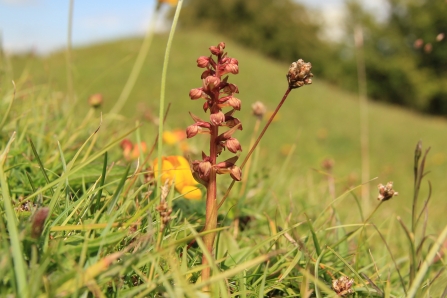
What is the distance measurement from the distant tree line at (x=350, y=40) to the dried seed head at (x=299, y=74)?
73.0 ft

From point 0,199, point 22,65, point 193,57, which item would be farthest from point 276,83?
point 0,199

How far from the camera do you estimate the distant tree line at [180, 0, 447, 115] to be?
21.7 m

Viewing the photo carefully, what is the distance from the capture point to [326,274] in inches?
30.1

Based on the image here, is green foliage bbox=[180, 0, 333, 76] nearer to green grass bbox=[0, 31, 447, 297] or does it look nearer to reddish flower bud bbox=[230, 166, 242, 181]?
green grass bbox=[0, 31, 447, 297]

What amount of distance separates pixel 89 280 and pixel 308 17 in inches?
1018

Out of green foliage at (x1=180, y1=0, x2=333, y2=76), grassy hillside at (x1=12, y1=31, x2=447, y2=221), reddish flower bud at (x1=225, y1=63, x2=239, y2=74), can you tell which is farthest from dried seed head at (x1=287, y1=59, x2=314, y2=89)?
green foliage at (x1=180, y1=0, x2=333, y2=76)

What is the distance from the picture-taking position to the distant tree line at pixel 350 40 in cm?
2170

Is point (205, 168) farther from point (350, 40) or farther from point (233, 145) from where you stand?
point (350, 40)

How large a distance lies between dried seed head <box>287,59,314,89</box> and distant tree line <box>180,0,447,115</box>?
22.2 m

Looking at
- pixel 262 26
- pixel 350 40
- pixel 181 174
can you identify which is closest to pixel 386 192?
pixel 181 174

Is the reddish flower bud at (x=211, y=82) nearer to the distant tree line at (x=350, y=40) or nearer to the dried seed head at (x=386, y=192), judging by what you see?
the dried seed head at (x=386, y=192)

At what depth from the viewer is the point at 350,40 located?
22891mm

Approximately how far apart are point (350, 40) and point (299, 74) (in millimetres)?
24005

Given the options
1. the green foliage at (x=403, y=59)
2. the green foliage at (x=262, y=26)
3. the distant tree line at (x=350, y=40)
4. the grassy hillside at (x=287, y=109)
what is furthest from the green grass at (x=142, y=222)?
the green foliage at (x=262, y=26)
